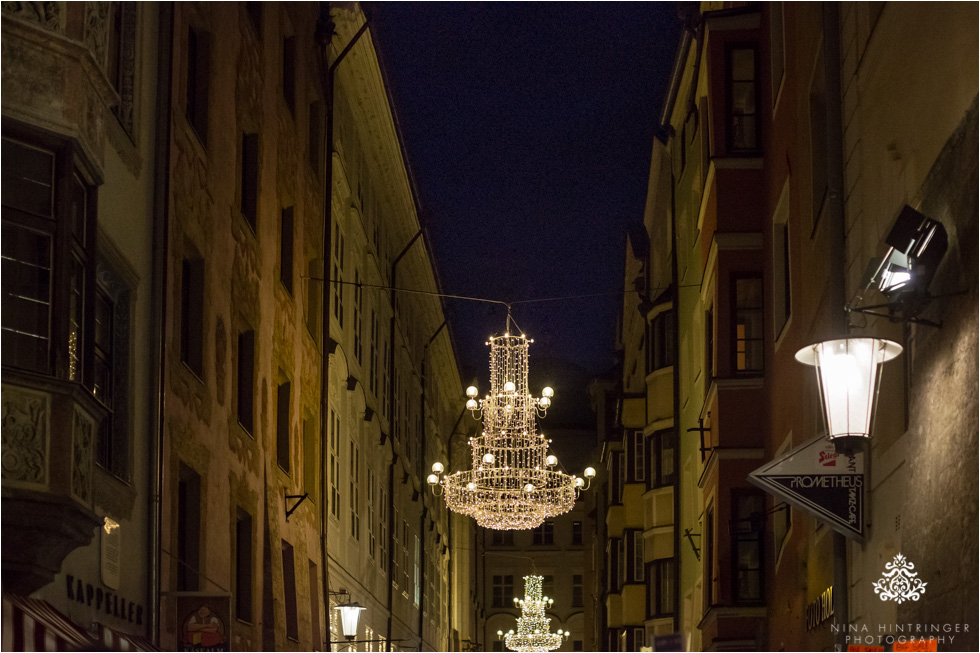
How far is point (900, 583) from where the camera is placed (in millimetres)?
9398

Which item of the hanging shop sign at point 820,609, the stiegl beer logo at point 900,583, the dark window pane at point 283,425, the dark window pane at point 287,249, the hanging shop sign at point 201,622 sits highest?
the dark window pane at point 287,249

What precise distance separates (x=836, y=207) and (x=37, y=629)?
7.43 m

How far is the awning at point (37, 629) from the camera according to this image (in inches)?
378

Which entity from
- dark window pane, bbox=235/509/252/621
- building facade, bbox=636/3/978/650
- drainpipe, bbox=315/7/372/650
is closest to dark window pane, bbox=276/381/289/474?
drainpipe, bbox=315/7/372/650

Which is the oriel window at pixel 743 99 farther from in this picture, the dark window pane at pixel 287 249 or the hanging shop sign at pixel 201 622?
the hanging shop sign at pixel 201 622

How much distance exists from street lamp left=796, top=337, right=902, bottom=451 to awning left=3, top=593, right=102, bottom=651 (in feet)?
18.6

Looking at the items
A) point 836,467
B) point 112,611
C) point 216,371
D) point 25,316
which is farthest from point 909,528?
point 216,371

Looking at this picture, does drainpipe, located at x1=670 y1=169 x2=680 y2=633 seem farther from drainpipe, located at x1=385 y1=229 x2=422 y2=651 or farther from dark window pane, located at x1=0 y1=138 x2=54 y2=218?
dark window pane, located at x1=0 y1=138 x2=54 y2=218

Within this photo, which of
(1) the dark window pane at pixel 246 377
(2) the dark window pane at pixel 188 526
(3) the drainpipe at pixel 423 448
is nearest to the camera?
(2) the dark window pane at pixel 188 526

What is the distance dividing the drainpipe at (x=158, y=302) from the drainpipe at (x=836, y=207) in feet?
22.8

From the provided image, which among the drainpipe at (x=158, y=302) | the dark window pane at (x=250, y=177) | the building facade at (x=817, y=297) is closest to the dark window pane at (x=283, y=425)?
the dark window pane at (x=250, y=177)

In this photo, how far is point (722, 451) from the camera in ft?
63.4

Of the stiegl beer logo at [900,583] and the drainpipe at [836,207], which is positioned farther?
the drainpipe at [836,207]

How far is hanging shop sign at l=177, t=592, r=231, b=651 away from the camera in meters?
14.9
